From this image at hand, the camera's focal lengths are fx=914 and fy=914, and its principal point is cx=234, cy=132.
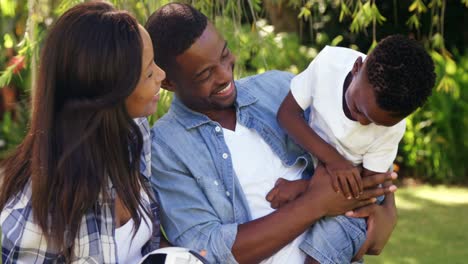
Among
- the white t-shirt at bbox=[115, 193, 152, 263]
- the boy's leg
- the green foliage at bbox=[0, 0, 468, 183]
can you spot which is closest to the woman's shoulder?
the white t-shirt at bbox=[115, 193, 152, 263]

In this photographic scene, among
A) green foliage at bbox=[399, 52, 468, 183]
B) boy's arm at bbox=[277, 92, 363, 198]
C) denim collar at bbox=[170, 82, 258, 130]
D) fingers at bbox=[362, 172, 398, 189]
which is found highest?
denim collar at bbox=[170, 82, 258, 130]

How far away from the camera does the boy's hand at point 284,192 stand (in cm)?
324

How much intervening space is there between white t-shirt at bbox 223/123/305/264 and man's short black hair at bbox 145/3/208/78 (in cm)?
35

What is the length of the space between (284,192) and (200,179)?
303 millimetres

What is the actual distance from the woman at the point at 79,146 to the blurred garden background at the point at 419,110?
1557 mm

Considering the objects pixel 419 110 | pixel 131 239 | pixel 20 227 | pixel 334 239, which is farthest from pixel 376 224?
pixel 419 110

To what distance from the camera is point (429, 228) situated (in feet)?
22.1

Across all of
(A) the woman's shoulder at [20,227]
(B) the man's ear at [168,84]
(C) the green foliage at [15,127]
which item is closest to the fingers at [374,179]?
(B) the man's ear at [168,84]

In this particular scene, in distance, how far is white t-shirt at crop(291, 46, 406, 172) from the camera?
10.2 ft

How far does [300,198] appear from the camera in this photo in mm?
3209

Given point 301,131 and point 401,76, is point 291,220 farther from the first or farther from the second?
point 401,76

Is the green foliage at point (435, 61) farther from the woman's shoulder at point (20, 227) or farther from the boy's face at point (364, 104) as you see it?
the woman's shoulder at point (20, 227)

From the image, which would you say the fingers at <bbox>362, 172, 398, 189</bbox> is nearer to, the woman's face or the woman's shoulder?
the woman's face

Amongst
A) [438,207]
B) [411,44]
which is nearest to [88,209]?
[411,44]
